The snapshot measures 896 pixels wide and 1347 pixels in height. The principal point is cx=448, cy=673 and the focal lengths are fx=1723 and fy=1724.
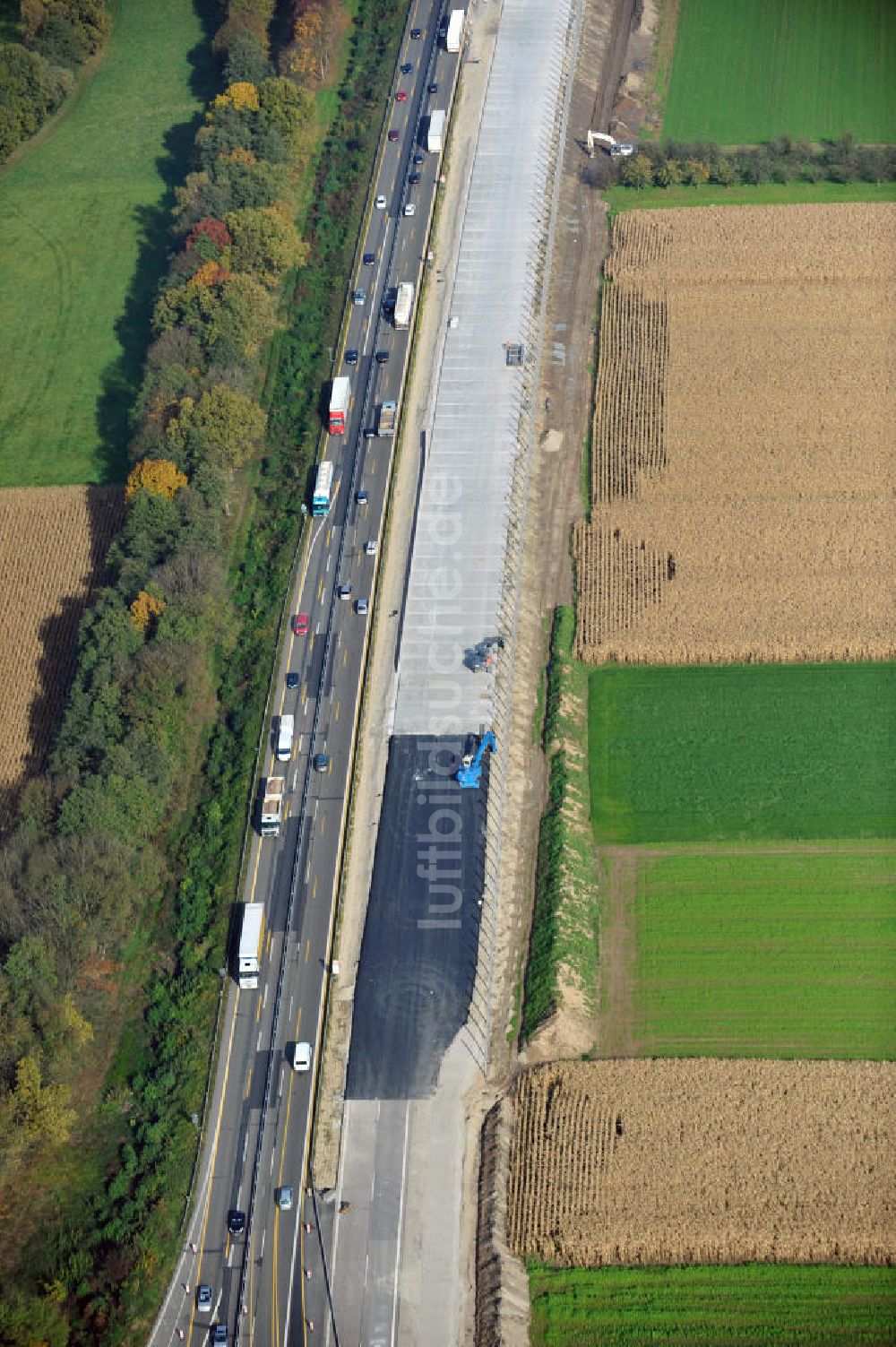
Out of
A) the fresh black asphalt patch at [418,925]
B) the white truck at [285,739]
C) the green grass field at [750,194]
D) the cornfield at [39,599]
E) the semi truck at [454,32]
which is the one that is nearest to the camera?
the fresh black asphalt patch at [418,925]

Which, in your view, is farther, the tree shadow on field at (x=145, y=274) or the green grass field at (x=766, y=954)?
the tree shadow on field at (x=145, y=274)

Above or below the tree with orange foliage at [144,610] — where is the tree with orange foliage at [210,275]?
above

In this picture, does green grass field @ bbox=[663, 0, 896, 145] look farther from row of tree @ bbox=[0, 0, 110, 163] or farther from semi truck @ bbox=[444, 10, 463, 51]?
row of tree @ bbox=[0, 0, 110, 163]

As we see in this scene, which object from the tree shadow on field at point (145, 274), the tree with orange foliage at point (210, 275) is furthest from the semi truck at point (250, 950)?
the tree with orange foliage at point (210, 275)

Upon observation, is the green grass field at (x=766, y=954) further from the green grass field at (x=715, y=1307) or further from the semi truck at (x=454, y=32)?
the semi truck at (x=454, y=32)

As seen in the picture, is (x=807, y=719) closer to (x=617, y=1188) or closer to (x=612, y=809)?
(x=612, y=809)

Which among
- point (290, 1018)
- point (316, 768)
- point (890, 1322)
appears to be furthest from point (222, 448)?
point (890, 1322)

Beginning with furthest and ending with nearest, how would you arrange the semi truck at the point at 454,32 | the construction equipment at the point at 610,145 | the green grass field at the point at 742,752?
the semi truck at the point at 454,32
the construction equipment at the point at 610,145
the green grass field at the point at 742,752
